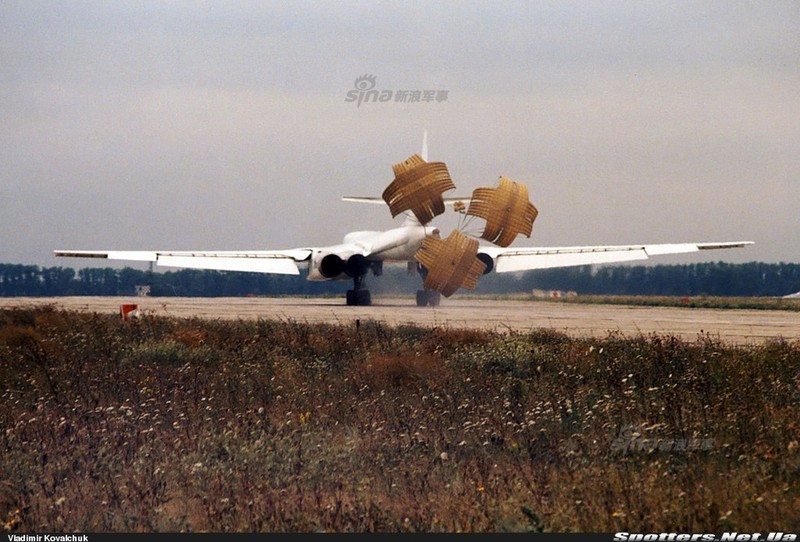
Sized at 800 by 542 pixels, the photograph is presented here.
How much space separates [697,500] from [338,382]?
28.6ft

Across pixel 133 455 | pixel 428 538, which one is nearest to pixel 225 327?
pixel 133 455

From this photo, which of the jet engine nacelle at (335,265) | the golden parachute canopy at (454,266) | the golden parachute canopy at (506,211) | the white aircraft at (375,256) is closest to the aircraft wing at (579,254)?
the white aircraft at (375,256)

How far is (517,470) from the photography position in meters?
11.0

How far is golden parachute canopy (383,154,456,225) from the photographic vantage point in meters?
32.9

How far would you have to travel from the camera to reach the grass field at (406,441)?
31.3 ft

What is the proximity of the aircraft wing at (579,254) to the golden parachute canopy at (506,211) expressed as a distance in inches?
407

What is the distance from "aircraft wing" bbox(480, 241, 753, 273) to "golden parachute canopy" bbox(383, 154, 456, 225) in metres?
11.1

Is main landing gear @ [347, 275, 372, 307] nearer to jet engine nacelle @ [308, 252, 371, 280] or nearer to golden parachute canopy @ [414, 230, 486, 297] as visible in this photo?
jet engine nacelle @ [308, 252, 371, 280]

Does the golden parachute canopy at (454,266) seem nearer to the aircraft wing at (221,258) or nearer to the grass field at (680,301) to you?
the aircraft wing at (221,258)

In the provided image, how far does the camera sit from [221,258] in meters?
46.6

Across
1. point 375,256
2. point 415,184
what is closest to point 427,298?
point 375,256

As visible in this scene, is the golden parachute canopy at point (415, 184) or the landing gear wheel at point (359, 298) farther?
the landing gear wheel at point (359, 298)

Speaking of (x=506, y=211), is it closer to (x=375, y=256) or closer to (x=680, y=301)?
(x=375, y=256)

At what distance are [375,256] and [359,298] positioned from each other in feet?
11.3
